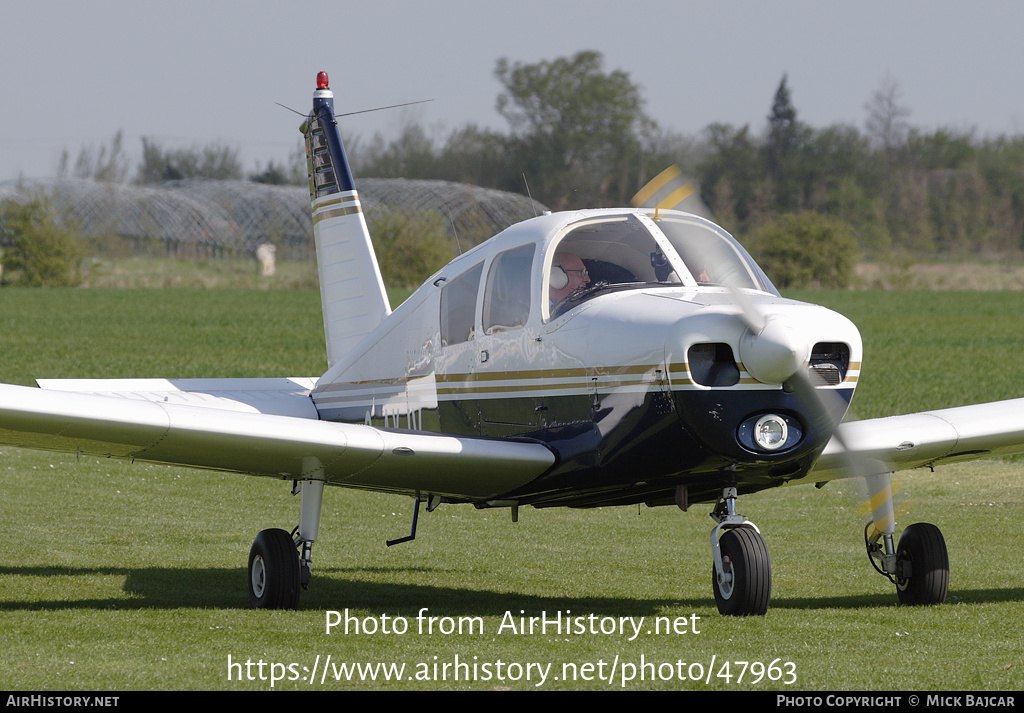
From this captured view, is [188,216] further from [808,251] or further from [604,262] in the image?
[604,262]

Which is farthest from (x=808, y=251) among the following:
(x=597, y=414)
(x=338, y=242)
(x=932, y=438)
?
(x=597, y=414)

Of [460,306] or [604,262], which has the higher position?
[604,262]

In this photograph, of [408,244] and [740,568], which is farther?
[408,244]

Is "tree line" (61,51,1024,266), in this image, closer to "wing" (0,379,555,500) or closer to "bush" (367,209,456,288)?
"bush" (367,209,456,288)

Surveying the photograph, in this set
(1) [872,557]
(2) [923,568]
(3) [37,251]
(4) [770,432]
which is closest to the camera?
(4) [770,432]

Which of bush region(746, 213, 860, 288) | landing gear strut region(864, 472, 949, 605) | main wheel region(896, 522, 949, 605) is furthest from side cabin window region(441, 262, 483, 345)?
bush region(746, 213, 860, 288)

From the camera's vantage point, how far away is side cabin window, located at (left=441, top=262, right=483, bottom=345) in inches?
334

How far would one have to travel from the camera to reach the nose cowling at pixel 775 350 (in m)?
6.43

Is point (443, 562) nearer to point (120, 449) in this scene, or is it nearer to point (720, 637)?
point (120, 449)

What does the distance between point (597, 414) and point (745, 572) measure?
124 cm

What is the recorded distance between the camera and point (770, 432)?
677cm

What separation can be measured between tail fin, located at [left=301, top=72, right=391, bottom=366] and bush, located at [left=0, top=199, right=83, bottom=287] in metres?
62.5
